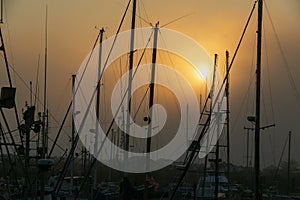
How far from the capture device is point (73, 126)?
52.1 m

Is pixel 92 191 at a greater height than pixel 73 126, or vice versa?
pixel 73 126

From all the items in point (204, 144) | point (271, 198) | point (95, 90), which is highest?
point (95, 90)

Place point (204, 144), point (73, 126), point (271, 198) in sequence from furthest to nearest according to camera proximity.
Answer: point (271, 198), point (73, 126), point (204, 144)

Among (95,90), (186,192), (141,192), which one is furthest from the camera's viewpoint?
(186,192)

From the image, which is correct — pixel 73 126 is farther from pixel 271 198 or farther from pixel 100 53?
pixel 271 198

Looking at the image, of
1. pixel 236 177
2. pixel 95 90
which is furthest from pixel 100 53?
pixel 236 177

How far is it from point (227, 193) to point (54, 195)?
24.7 meters

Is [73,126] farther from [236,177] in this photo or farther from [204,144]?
[236,177]

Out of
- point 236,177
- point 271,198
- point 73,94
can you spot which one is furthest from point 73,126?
point 236,177

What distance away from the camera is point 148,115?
115 feet

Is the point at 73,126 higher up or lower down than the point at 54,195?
higher up

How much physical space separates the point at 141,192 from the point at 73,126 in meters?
18.6

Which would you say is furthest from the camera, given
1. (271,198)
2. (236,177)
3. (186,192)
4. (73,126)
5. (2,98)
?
(236,177)

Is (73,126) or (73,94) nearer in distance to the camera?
(73,94)
